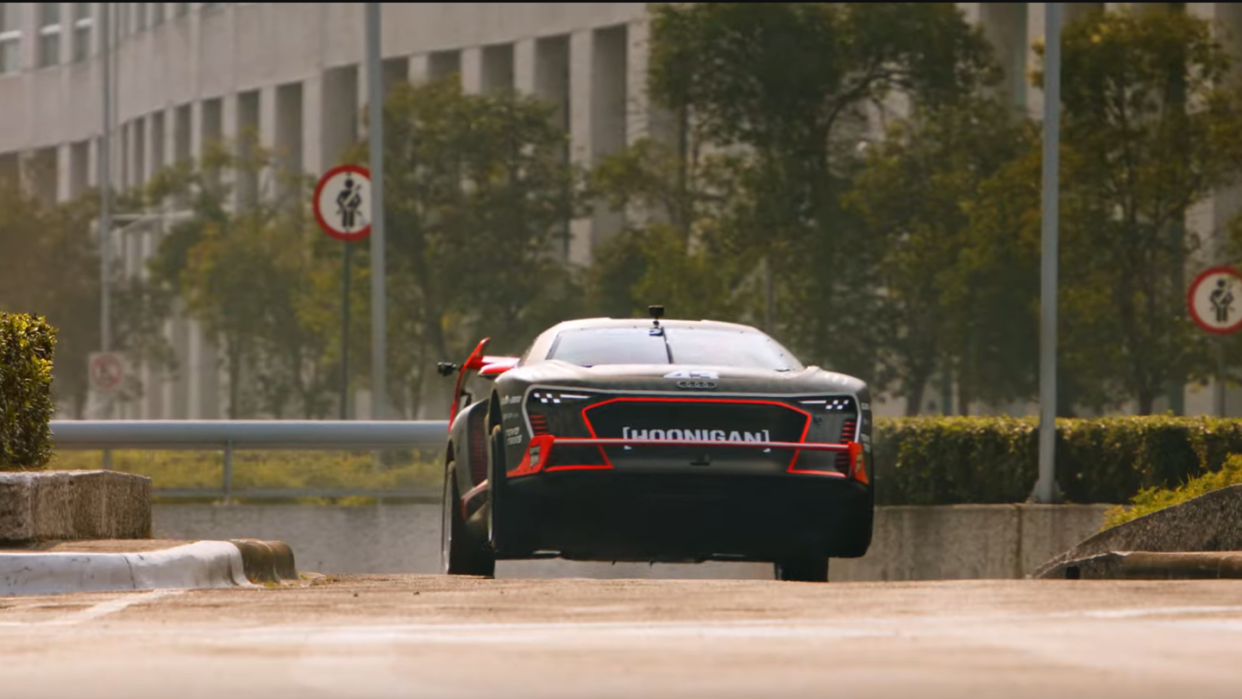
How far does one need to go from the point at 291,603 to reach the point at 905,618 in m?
2.57

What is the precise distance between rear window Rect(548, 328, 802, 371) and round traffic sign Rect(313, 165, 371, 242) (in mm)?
15496

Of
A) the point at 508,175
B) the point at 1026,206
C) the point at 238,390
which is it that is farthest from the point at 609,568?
the point at 238,390

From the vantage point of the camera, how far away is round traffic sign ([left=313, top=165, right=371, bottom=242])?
29406mm

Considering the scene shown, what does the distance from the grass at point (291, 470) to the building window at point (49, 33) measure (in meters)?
66.0

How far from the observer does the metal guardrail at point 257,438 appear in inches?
866

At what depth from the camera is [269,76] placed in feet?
234

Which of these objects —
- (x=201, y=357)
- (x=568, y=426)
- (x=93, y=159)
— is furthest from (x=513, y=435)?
(x=93, y=159)

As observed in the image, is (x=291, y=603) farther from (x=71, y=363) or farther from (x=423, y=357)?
(x=71, y=363)

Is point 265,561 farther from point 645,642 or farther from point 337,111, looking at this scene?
point 337,111


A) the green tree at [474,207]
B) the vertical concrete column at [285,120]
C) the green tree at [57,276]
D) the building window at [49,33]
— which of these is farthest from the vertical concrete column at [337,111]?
the building window at [49,33]

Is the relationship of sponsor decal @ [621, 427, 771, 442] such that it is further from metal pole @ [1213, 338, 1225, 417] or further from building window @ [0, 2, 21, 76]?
building window @ [0, 2, 21, 76]

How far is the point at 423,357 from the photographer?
173ft

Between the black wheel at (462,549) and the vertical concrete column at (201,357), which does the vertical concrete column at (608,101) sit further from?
the black wheel at (462,549)

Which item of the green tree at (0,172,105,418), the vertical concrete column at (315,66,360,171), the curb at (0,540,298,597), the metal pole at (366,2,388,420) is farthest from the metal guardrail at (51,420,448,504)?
the vertical concrete column at (315,66,360,171)
